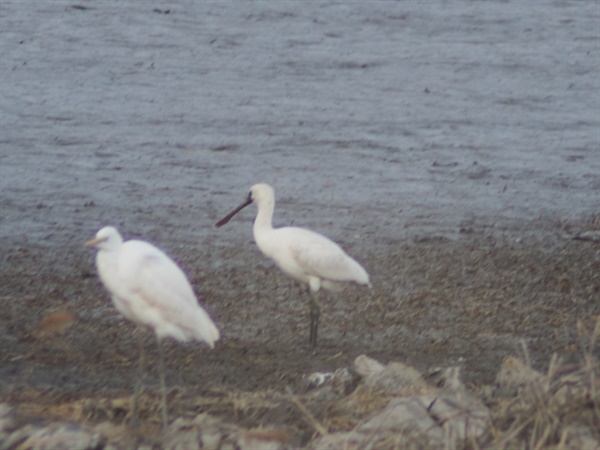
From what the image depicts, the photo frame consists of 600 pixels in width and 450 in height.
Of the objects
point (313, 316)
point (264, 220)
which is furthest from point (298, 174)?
point (313, 316)

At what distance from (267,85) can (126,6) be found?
334 cm

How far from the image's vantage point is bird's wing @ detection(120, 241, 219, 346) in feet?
22.9

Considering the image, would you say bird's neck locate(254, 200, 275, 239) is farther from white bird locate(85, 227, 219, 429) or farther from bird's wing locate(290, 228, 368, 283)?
white bird locate(85, 227, 219, 429)

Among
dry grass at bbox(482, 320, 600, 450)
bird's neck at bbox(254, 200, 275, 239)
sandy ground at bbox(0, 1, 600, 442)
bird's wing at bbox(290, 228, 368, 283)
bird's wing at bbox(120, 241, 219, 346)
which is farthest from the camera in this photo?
bird's neck at bbox(254, 200, 275, 239)

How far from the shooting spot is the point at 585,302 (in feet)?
29.6

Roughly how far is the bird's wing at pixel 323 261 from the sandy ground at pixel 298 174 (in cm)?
27

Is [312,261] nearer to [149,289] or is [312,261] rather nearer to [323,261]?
[323,261]

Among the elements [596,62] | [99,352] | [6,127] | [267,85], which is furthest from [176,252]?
[596,62]

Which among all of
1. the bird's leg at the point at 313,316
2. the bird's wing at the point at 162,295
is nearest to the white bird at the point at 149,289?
the bird's wing at the point at 162,295

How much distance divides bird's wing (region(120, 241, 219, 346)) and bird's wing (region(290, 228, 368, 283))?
1508mm

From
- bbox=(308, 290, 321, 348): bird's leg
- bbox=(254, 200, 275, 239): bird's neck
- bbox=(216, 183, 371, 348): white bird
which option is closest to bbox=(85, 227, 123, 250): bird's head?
bbox=(308, 290, 321, 348): bird's leg

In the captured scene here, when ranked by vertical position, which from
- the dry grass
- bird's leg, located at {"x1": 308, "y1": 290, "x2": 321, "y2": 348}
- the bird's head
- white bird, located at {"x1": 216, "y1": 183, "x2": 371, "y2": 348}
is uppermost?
the bird's head

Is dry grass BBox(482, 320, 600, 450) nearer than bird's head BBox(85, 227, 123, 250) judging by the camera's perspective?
Yes

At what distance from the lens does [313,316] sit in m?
8.22
